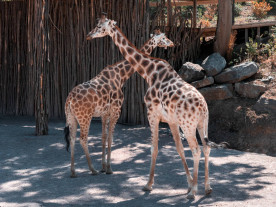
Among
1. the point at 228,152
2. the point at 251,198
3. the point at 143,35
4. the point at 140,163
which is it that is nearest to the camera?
the point at 251,198

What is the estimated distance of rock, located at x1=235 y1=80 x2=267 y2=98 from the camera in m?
8.57

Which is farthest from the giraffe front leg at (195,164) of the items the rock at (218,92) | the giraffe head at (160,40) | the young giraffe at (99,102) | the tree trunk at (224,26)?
the tree trunk at (224,26)

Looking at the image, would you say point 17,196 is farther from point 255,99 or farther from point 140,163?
point 255,99

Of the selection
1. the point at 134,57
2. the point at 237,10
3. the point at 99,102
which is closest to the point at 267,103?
the point at 134,57

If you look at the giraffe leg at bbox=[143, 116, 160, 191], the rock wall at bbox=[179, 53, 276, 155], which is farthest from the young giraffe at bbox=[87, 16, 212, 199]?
the rock wall at bbox=[179, 53, 276, 155]

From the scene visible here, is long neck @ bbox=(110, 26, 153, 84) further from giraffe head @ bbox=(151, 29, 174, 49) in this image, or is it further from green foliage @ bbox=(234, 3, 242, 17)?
green foliage @ bbox=(234, 3, 242, 17)

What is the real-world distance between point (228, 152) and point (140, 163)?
5.52 ft

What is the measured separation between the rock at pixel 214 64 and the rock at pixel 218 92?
1.25ft

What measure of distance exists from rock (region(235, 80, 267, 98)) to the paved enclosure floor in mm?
2141

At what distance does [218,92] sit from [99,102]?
4040mm

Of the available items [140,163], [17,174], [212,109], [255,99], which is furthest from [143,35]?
[17,174]

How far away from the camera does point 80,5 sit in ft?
28.9

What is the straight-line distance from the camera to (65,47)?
9.00 metres

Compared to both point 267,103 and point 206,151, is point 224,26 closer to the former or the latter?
point 267,103
